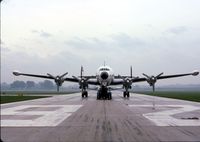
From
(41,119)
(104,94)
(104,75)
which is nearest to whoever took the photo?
(41,119)

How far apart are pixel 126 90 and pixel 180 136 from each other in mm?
44810

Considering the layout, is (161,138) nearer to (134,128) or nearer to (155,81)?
(134,128)

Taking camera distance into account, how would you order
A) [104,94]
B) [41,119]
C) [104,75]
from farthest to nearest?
[104,94]
[104,75]
[41,119]

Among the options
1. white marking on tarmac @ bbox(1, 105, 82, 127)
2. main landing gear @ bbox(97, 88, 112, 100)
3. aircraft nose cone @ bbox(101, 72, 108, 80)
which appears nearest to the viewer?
white marking on tarmac @ bbox(1, 105, 82, 127)

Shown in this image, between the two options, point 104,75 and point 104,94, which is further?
point 104,94

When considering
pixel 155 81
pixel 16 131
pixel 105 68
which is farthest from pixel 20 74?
pixel 16 131

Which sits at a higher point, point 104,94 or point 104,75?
point 104,75

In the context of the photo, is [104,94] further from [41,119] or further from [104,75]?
[41,119]

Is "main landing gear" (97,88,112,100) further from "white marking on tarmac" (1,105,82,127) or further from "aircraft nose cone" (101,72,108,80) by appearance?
"white marking on tarmac" (1,105,82,127)

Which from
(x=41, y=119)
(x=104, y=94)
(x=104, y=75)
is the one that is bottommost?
(x=41, y=119)

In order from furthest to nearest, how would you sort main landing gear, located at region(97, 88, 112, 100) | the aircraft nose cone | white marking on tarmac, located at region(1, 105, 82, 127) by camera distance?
main landing gear, located at region(97, 88, 112, 100), the aircraft nose cone, white marking on tarmac, located at region(1, 105, 82, 127)

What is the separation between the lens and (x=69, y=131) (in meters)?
15.1

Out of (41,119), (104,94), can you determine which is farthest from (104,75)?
(41,119)

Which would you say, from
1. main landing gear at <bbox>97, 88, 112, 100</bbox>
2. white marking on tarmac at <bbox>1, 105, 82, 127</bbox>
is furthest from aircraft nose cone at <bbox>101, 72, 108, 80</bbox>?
white marking on tarmac at <bbox>1, 105, 82, 127</bbox>
